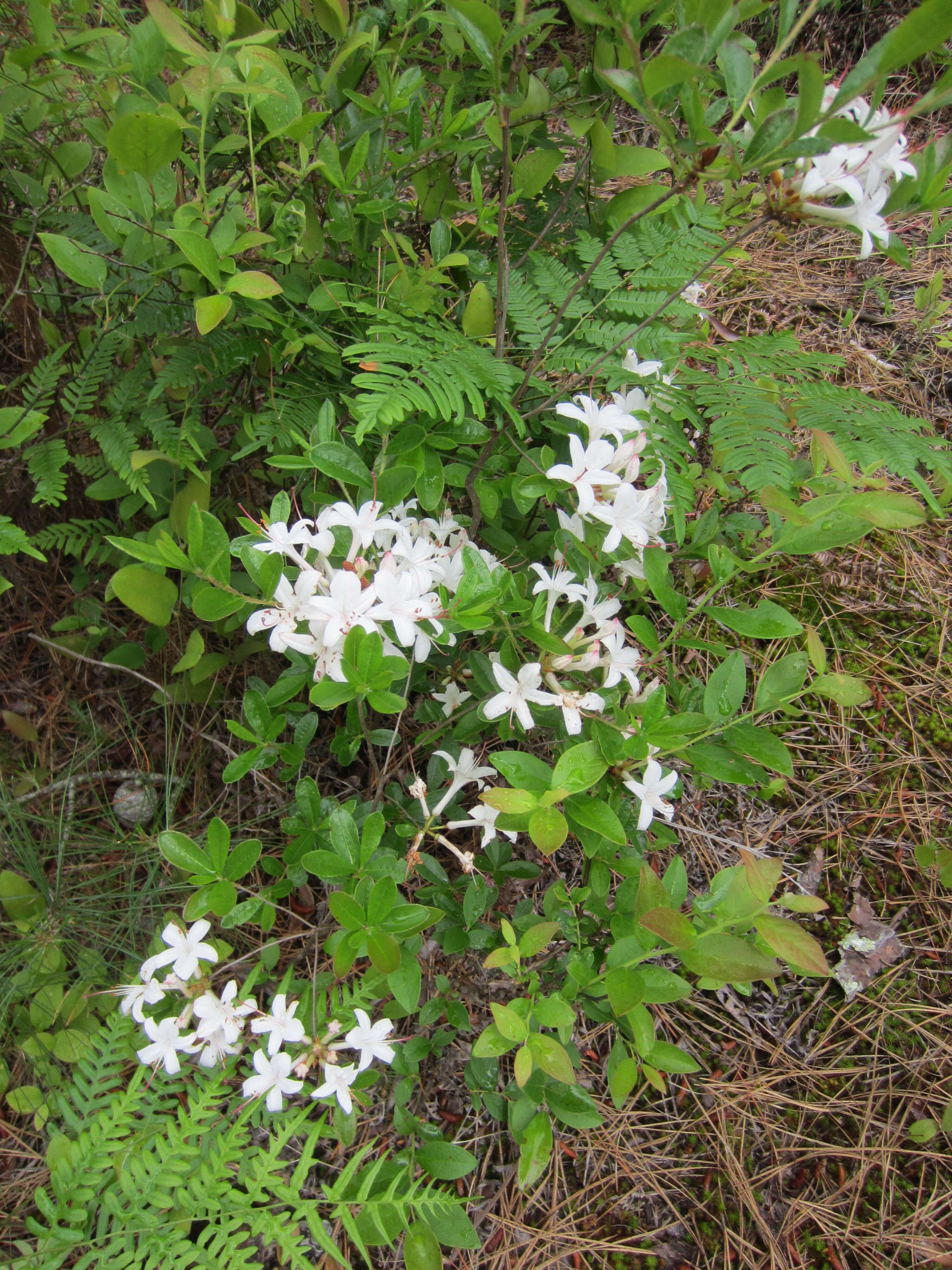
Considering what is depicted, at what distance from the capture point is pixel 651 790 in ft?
5.23

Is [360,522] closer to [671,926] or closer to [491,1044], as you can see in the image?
[671,926]

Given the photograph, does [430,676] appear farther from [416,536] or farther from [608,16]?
[608,16]

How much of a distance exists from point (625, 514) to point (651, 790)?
1.98 ft

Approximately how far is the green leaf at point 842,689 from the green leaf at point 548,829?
0.63 metres

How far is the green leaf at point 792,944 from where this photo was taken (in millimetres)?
1315

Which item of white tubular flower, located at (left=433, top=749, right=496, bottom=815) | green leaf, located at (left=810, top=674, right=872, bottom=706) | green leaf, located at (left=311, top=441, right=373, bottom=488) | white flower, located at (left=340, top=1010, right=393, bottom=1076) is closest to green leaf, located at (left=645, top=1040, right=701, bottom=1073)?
white flower, located at (left=340, top=1010, right=393, bottom=1076)

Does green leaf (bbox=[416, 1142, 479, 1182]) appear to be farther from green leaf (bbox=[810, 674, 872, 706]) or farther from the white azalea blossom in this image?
green leaf (bbox=[810, 674, 872, 706])

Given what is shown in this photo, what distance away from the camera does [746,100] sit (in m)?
1.07

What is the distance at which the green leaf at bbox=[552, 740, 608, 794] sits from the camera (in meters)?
1.40

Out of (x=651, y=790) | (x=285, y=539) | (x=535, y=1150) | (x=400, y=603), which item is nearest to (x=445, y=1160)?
(x=535, y=1150)

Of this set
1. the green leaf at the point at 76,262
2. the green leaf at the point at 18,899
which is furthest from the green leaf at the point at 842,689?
the green leaf at the point at 18,899

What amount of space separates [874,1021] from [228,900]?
2018mm

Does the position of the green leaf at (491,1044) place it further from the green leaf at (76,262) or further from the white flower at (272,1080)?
the green leaf at (76,262)

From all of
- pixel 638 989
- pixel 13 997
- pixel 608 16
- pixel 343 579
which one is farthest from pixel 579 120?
pixel 13 997
